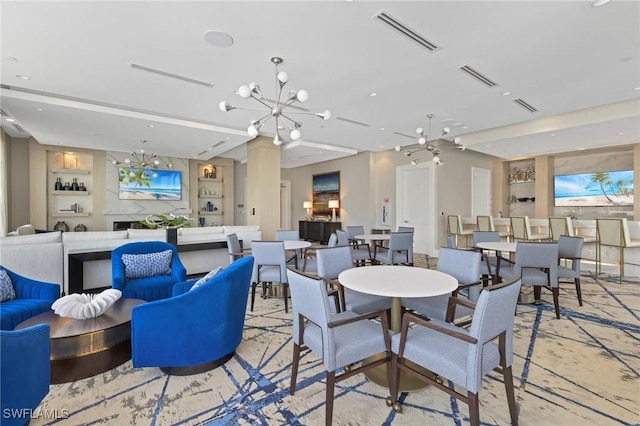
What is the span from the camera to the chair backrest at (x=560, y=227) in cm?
593

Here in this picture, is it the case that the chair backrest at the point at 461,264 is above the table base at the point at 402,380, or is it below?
above

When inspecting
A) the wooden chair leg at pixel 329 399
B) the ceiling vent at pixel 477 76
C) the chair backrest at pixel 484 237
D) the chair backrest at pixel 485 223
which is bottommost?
the wooden chair leg at pixel 329 399

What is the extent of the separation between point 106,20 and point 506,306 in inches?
151

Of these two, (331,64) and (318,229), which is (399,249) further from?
(318,229)

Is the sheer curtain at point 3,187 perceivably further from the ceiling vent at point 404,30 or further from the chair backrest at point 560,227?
the chair backrest at point 560,227

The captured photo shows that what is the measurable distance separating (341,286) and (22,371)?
2.05m

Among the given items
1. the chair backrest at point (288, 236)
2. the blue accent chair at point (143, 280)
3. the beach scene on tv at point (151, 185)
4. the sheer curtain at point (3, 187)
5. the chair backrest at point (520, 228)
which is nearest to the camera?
the blue accent chair at point (143, 280)

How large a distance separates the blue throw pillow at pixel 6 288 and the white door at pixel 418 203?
7707 millimetres

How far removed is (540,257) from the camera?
3.48 m

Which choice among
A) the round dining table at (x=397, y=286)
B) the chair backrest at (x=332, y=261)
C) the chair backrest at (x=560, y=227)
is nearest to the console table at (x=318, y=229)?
the chair backrest at (x=560, y=227)

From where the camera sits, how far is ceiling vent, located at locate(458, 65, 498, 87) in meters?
3.69

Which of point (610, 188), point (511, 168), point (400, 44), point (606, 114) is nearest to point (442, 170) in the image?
point (606, 114)

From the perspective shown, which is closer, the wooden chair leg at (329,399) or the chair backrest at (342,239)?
the wooden chair leg at (329,399)

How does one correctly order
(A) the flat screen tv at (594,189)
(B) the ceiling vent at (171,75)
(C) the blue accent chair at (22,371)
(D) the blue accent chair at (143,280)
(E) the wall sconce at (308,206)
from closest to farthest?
(C) the blue accent chair at (22,371)
(D) the blue accent chair at (143,280)
(B) the ceiling vent at (171,75)
(A) the flat screen tv at (594,189)
(E) the wall sconce at (308,206)
